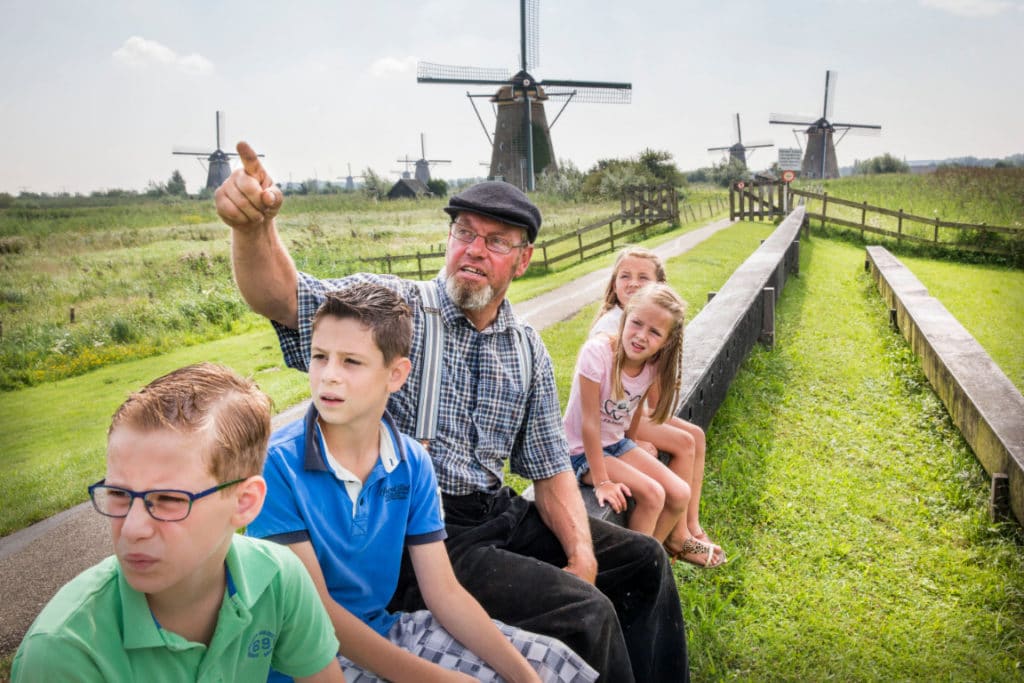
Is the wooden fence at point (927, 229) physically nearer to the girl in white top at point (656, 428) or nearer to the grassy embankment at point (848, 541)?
the grassy embankment at point (848, 541)

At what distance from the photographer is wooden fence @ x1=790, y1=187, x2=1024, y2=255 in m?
15.9

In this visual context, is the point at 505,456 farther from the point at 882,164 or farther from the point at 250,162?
the point at 882,164

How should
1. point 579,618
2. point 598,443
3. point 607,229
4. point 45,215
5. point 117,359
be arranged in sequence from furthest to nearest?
point 607,229
point 45,215
point 117,359
point 598,443
point 579,618

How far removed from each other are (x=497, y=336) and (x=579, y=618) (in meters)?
0.86

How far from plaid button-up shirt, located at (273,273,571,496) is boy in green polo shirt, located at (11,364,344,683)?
0.75 m

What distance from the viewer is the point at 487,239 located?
230 centimetres

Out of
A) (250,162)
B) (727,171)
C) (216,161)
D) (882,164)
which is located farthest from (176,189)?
(882,164)

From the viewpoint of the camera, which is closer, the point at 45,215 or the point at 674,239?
the point at 45,215

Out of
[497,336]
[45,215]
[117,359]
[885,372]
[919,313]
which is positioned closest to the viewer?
[497,336]

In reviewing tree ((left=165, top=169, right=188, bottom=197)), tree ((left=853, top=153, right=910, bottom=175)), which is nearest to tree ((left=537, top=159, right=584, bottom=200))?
tree ((left=165, top=169, right=188, bottom=197))

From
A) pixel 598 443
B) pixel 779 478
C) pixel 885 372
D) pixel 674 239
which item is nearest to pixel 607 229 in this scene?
pixel 674 239

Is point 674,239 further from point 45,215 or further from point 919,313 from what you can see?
point 45,215

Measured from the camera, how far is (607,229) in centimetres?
2514

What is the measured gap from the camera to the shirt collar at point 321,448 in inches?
62.2
